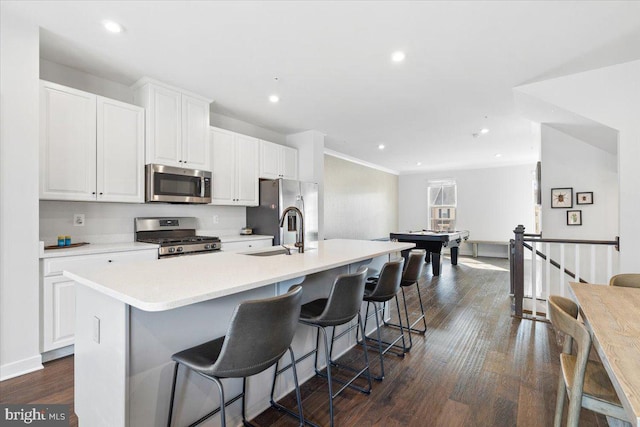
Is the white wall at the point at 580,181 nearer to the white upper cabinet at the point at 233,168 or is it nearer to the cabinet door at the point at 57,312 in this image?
the white upper cabinet at the point at 233,168

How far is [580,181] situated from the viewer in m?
4.17

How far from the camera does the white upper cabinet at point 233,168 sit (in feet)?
13.2

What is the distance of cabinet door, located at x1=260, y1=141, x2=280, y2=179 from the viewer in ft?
15.2

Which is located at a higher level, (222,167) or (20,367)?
(222,167)

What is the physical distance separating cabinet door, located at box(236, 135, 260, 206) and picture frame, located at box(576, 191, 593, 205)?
180 inches

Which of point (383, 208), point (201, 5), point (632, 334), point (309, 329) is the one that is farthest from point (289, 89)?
point (383, 208)

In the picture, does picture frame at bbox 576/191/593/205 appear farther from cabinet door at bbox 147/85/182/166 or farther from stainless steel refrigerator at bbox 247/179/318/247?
cabinet door at bbox 147/85/182/166

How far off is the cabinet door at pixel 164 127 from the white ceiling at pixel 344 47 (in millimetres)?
226

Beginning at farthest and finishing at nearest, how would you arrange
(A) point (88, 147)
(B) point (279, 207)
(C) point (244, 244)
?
(B) point (279, 207) → (C) point (244, 244) → (A) point (88, 147)

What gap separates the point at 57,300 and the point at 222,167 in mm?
2266

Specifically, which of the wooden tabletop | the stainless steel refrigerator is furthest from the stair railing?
the stainless steel refrigerator

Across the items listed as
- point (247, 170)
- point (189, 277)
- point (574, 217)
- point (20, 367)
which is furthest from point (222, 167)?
point (574, 217)

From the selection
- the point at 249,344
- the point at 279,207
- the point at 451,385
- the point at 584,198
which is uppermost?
the point at 584,198

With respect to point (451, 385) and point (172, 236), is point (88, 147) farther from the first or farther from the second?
point (451, 385)
